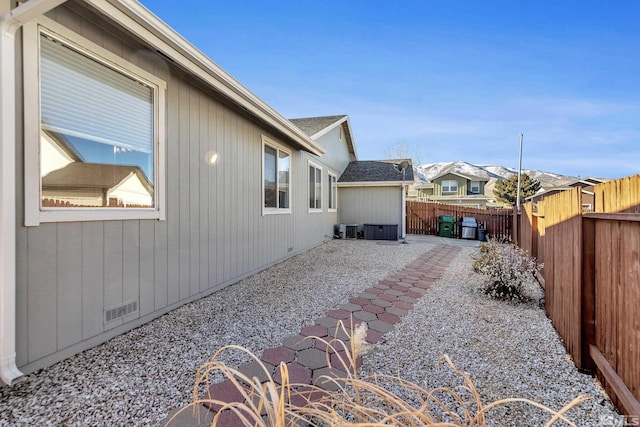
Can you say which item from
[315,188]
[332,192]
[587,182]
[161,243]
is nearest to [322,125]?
[332,192]

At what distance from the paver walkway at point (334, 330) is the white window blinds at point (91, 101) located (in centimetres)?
241

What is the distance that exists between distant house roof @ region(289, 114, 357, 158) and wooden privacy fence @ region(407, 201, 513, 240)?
4.43 metres

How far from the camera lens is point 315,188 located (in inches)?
363

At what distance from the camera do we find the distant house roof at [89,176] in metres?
2.33

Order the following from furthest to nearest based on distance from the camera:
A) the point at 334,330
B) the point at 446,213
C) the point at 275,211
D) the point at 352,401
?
the point at 446,213, the point at 275,211, the point at 334,330, the point at 352,401

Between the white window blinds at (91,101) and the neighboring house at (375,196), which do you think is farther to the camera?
the neighboring house at (375,196)

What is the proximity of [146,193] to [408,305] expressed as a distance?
3383 millimetres

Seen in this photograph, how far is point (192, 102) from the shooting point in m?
3.78

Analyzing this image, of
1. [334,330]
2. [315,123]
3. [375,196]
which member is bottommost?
[334,330]

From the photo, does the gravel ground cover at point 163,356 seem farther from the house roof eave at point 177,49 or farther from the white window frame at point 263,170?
the house roof eave at point 177,49

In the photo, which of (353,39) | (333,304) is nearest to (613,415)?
(333,304)

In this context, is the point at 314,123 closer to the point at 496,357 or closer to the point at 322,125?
the point at 322,125

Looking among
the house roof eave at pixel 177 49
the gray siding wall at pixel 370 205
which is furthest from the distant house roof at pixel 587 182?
the house roof eave at pixel 177 49

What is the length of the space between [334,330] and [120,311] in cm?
209
